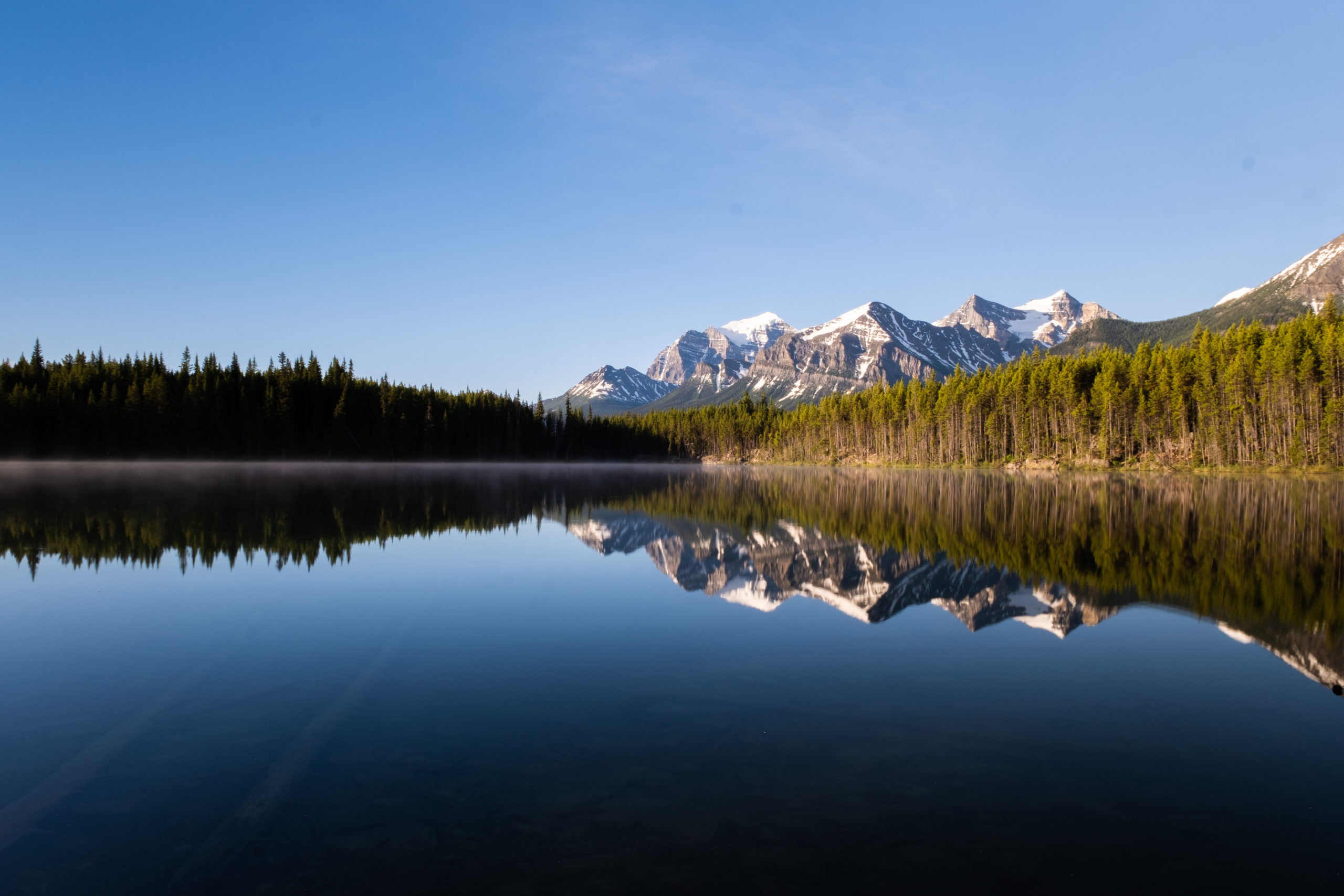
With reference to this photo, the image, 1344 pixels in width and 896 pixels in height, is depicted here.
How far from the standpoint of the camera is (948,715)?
8469 millimetres

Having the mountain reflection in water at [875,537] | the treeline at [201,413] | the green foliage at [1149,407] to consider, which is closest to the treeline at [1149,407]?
the green foliage at [1149,407]

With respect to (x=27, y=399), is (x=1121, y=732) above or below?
below

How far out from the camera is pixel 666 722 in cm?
816

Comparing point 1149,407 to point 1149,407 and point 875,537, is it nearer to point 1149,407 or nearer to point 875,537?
point 1149,407

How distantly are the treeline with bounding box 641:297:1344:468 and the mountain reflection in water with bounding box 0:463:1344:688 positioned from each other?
30190 mm

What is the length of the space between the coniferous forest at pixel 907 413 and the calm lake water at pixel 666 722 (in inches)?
3031

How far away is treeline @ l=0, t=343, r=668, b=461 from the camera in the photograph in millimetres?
106000

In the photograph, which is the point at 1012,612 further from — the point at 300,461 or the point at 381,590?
the point at 300,461

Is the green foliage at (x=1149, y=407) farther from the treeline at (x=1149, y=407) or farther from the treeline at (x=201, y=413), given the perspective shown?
the treeline at (x=201, y=413)

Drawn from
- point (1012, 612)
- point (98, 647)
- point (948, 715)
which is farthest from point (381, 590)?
point (1012, 612)

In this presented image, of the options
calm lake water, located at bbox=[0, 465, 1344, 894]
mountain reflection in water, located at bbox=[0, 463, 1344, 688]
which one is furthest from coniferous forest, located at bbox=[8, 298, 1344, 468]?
calm lake water, located at bbox=[0, 465, 1344, 894]

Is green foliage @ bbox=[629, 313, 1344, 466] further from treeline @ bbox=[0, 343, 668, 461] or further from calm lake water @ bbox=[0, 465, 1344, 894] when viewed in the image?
treeline @ bbox=[0, 343, 668, 461]

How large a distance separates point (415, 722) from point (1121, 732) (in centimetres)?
794

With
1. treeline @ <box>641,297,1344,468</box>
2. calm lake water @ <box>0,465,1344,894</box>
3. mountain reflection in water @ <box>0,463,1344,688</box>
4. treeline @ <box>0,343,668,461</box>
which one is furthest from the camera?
treeline @ <box>0,343,668,461</box>
